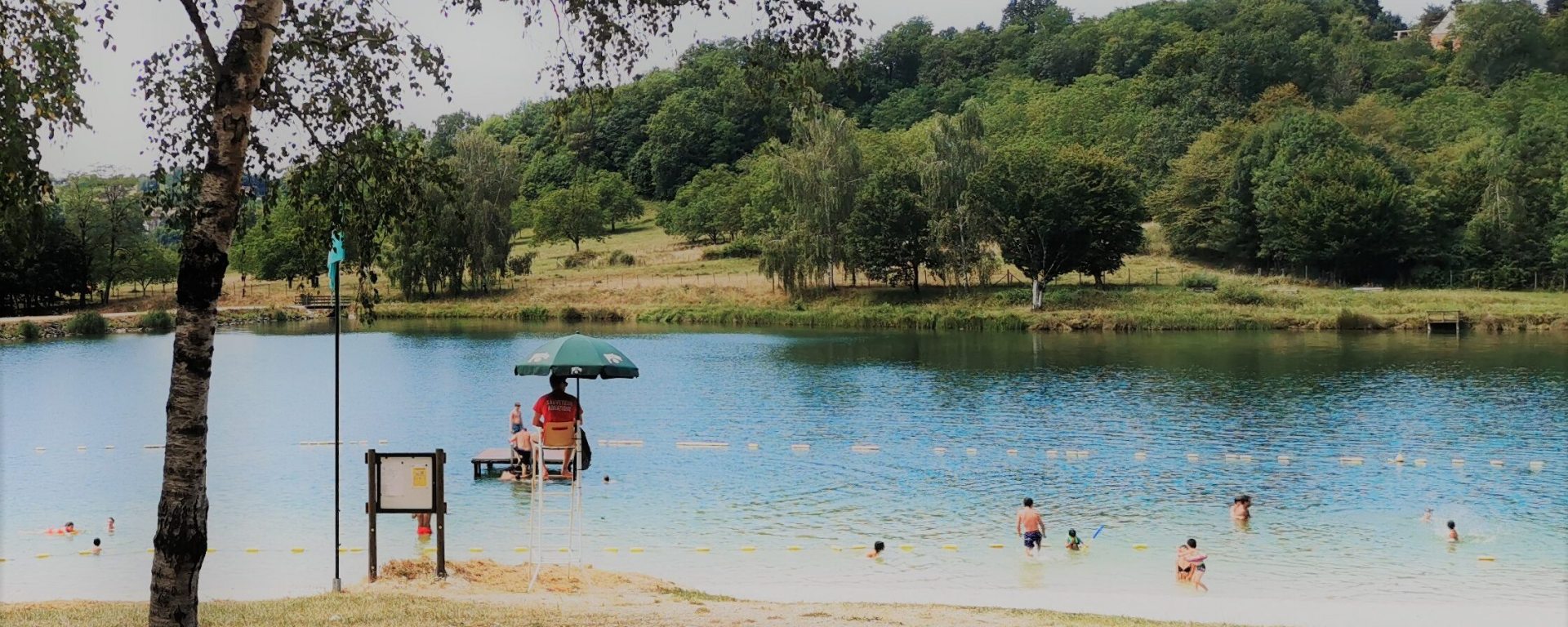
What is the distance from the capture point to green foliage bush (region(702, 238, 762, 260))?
118 meters

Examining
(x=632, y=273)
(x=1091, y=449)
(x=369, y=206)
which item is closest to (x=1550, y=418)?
(x=1091, y=449)

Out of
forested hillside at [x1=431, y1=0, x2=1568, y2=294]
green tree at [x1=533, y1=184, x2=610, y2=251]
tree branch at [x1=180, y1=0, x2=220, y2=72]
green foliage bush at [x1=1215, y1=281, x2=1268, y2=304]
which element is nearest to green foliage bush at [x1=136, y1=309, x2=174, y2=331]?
forested hillside at [x1=431, y1=0, x2=1568, y2=294]

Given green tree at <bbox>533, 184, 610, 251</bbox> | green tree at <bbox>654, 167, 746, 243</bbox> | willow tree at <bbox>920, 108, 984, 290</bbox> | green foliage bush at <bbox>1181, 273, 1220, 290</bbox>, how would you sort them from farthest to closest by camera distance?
green tree at <bbox>533, 184, 610, 251</bbox> → green tree at <bbox>654, 167, 746, 243</bbox> → green foliage bush at <bbox>1181, 273, 1220, 290</bbox> → willow tree at <bbox>920, 108, 984, 290</bbox>

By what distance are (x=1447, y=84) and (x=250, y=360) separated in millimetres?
160165

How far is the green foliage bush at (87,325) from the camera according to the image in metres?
87.1

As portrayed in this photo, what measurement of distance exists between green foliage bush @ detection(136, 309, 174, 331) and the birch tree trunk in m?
90.6

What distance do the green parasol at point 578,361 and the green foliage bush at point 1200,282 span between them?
7970 centimetres

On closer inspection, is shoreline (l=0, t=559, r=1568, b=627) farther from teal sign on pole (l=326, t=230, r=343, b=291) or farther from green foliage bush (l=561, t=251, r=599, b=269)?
green foliage bush (l=561, t=251, r=599, b=269)

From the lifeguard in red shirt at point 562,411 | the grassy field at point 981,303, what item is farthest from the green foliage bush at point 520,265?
the lifeguard in red shirt at point 562,411

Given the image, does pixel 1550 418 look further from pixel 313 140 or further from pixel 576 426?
pixel 313 140

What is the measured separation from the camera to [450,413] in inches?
1725

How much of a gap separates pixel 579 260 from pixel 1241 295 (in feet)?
205

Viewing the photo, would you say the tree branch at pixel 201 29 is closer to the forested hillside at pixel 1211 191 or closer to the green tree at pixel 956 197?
the forested hillside at pixel 1211 191

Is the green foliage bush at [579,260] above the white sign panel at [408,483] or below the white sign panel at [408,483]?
above
